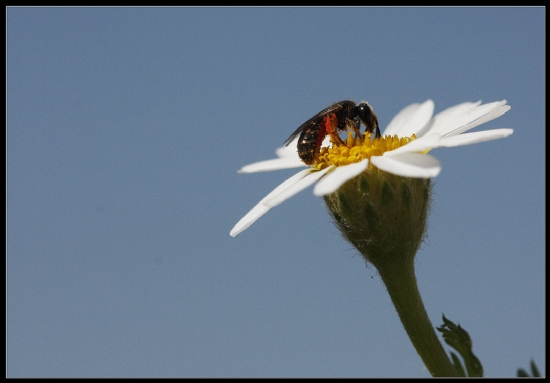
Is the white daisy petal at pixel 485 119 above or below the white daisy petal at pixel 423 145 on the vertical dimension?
above

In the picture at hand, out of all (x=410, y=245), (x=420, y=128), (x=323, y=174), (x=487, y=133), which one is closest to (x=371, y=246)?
(x=410, y=245)

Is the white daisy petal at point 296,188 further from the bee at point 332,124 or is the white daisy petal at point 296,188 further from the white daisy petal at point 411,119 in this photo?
the white daisy petal at point 411,119

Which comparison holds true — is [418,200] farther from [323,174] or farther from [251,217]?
[251,217]

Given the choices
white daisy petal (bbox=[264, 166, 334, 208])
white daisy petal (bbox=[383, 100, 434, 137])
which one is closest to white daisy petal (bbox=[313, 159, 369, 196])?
white daisy petal (bbox=[264, 166, 334, 208])

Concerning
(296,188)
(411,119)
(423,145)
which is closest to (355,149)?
(296,188)

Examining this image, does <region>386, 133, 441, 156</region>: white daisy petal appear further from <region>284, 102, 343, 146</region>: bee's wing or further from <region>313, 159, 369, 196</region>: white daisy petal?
<region>284, 102, 343, 146</region>: bee's wing

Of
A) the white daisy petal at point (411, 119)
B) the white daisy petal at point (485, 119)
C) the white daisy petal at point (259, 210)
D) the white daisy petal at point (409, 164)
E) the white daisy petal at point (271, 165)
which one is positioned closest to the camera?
the white daisy petal at point (409, 164)

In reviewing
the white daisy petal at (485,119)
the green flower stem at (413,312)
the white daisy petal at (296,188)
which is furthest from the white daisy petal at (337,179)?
the white daisy petal at (485,119)

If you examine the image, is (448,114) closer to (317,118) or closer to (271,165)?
(317,118)
